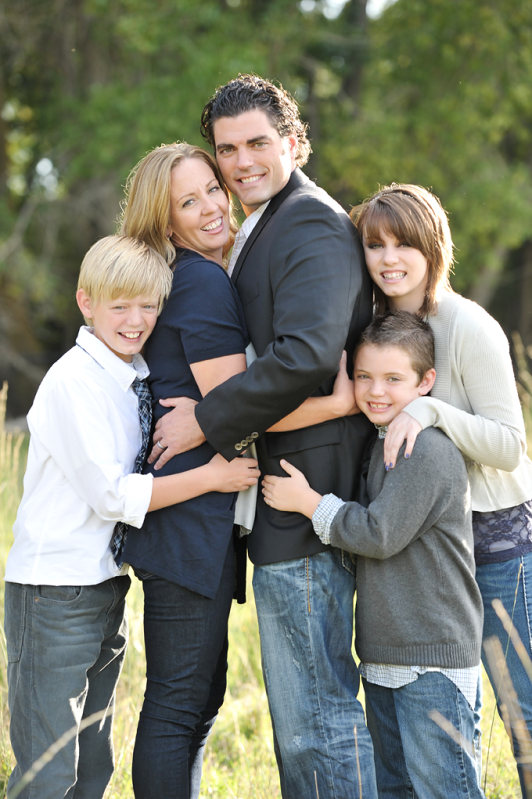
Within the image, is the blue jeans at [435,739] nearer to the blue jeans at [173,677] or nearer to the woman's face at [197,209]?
the blue jeans at [173,677]

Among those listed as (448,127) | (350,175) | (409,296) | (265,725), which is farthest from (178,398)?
(448,127)

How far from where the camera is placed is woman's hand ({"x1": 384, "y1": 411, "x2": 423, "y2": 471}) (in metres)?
2.05

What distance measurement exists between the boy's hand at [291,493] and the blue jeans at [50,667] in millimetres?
549

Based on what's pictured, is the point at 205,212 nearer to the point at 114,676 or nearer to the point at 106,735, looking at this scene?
the point at 114,676

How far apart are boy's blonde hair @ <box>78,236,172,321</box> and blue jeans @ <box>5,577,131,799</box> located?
86cm

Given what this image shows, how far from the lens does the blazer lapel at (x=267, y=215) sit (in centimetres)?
230

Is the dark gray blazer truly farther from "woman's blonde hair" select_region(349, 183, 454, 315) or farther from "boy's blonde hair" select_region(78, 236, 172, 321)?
"boy's blonde hair" select_region(78, 236, 172, 321)

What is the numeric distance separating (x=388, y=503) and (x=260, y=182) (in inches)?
43.4

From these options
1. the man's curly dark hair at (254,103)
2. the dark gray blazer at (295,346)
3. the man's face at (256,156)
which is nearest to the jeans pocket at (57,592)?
the dark gray blazer at (295,346)

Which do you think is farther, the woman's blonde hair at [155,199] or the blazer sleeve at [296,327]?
the woman's blonde hair at [155,199]

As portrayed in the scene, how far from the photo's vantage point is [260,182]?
236cm

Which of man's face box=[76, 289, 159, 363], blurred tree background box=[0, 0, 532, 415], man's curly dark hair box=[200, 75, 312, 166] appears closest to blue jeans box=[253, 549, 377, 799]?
man's face box=[76, 289, 159, 363]

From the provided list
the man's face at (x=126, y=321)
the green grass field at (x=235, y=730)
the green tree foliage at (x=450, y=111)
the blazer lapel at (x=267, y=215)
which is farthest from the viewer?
the green tree foliage at (x=450, y=111)

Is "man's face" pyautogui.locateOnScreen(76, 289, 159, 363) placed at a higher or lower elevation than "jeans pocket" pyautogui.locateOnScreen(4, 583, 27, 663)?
higher
